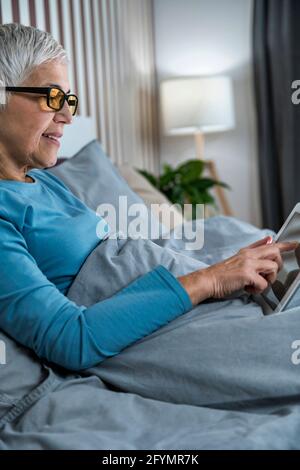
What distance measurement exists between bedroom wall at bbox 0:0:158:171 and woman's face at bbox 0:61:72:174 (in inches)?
40.7

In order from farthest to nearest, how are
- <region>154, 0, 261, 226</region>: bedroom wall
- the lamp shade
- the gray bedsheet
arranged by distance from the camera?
1. <region>154, 0, 261, 226</region>: bedroom wall
2. the lamp shade
3. the gray bedsheet

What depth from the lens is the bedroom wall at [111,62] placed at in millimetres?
2662

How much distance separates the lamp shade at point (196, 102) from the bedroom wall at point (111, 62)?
24 cm

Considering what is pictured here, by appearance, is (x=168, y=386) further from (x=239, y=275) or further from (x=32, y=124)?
(x=32, y=124)

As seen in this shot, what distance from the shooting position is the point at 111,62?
11.2 ft

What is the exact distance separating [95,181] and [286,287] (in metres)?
0.85

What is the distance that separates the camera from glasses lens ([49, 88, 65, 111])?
1121 mm

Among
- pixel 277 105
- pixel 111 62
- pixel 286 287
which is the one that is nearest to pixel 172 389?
pixel 286 287

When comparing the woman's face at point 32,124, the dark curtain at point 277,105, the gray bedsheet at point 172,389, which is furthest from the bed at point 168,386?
the dark curtain at point 277,105

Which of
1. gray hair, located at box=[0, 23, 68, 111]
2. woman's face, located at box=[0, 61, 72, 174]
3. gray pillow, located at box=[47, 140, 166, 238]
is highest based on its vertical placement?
gray hair, located at box=[0, 23, 68, 111]

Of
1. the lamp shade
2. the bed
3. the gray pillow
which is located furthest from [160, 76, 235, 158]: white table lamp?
the bed

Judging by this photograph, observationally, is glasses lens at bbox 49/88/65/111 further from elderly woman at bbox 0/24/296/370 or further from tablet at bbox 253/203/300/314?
tablet at bbox 253/203/300/314

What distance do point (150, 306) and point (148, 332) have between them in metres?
0.04

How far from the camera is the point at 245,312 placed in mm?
1010
